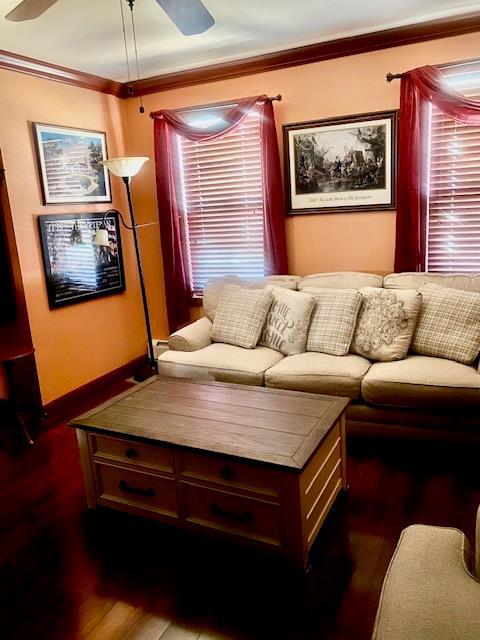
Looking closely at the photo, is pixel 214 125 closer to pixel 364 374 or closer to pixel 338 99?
pixel 338 99

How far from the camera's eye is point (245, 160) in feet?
13.5

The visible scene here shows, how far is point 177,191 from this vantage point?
436 centimetres

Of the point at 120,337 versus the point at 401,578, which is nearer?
the point at 401,578

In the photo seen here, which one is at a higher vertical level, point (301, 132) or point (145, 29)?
point (145, 29)

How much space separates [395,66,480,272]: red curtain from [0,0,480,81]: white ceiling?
433mm

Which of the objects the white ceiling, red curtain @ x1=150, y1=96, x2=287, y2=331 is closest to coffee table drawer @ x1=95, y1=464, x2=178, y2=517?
red curtain @ x1=150, y1=96, x2=287, y2=331

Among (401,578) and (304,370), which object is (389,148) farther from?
(401,578)

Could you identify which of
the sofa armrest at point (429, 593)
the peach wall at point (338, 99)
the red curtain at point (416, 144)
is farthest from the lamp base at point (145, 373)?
the sofa armrest at point (429, 593)

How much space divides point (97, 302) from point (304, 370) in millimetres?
2083

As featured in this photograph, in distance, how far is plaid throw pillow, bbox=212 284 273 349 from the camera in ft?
11.5

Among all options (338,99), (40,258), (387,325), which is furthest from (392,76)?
(40,258)

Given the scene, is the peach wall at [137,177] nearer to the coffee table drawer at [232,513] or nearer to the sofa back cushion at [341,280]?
the sofa back cushion at [341,280]

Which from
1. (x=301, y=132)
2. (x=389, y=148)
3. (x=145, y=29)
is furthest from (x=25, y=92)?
(x=389, y=148)

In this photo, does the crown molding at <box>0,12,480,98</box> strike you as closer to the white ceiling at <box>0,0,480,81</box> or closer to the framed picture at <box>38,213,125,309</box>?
the white ceiling at <box>0,0,480,81</box>
